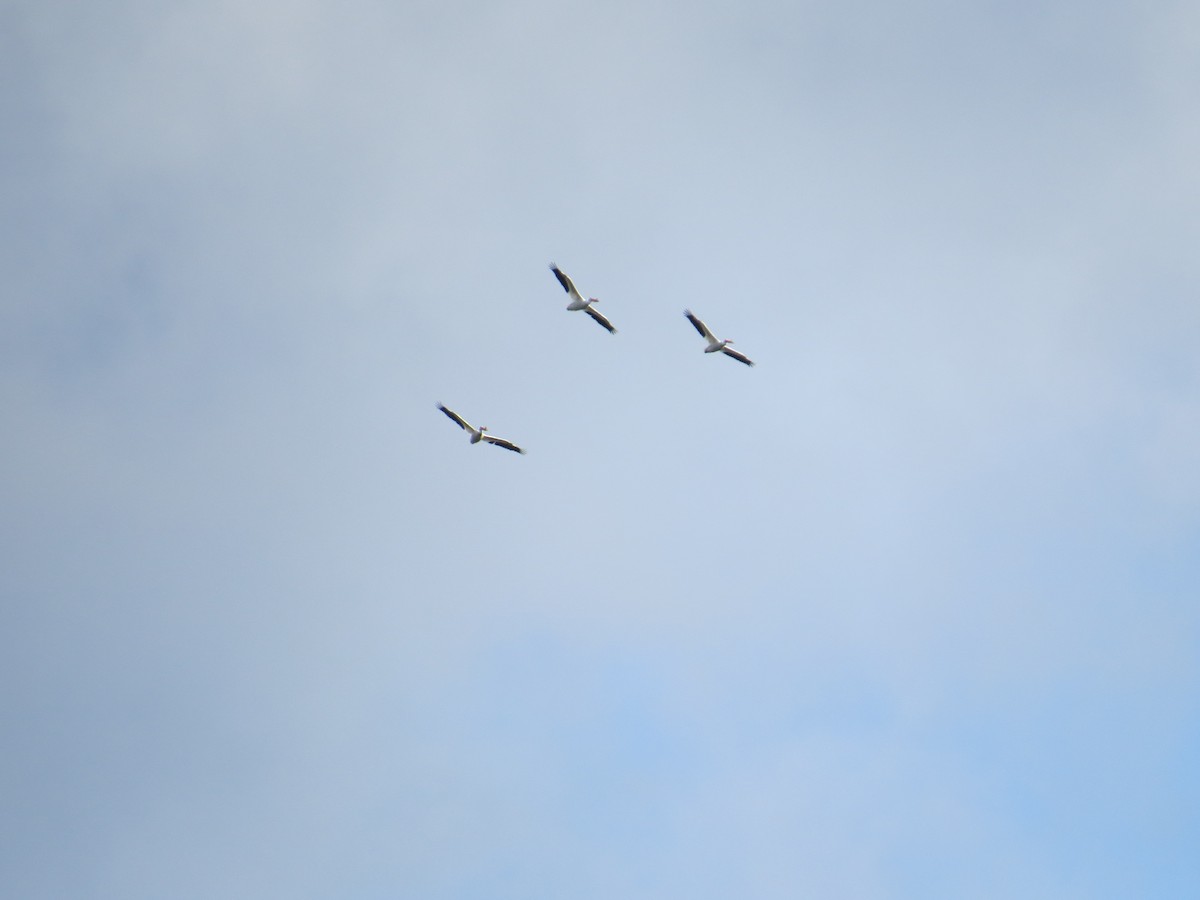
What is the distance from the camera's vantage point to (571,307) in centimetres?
9181

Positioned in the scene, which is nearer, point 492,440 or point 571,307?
point 571,307

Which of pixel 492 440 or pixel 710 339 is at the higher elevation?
pixel 710 339

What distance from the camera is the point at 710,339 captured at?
94375 mm

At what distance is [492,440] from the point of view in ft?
335

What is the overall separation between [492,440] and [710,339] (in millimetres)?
22760

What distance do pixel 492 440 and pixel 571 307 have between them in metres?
17.0

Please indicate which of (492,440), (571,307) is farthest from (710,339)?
(492,440)

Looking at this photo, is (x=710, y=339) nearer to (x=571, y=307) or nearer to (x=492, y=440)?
(x=571, y=307)

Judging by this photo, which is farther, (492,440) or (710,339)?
(492,440)

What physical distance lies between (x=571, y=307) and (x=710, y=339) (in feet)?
40.8
